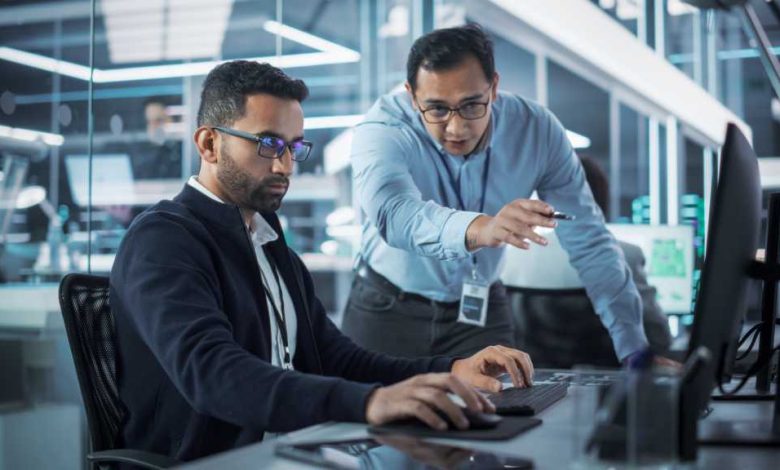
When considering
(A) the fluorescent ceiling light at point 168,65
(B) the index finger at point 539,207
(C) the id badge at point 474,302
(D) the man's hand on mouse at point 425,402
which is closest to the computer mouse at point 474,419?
(D) the man's hand on mouse at point 425,402

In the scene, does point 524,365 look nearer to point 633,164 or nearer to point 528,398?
point 528,398

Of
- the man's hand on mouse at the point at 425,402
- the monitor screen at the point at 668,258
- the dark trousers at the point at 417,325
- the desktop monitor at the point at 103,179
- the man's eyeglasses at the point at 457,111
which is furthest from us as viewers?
the monitor screen at the point at 668,258

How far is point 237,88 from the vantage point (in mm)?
1937

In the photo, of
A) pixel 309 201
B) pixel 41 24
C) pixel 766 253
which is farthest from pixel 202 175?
pixel 309 201

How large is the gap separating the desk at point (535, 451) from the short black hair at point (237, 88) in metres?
0.81

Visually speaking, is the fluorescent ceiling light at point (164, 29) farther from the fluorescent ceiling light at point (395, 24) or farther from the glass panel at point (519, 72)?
the glass panel at point (519, 72)

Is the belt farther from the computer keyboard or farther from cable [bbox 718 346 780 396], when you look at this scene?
cable [bbox 718 346 780 396]

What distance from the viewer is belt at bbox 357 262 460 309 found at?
8.48 ft

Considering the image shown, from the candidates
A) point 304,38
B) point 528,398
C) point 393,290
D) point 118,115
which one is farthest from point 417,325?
point 304,38

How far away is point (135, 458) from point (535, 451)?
0.72m

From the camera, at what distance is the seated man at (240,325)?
1.35 metres

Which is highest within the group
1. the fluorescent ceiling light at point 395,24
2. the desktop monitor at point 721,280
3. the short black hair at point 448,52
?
the fluorescent ceiling light at point 395,24

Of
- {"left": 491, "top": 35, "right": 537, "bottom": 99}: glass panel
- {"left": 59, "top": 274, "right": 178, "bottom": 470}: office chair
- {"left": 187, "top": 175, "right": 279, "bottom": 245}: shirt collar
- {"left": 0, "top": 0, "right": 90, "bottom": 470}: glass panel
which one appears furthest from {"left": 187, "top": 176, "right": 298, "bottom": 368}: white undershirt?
{"left": 491, "top": 35, "right": 537, "bottom": 99}: glass panel

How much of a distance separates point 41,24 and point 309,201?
3779mm
